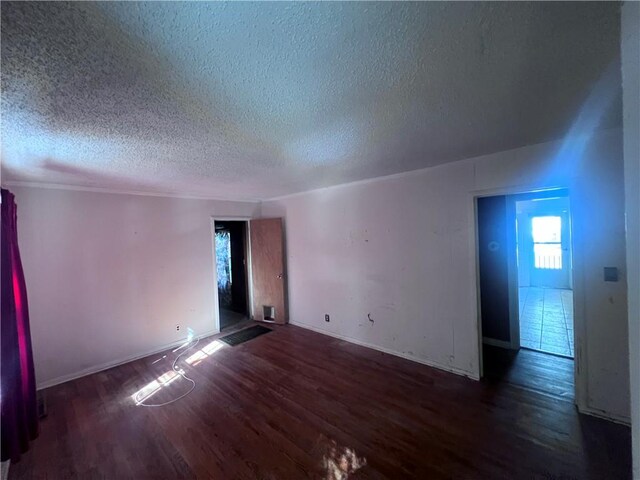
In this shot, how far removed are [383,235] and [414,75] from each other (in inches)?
86.4

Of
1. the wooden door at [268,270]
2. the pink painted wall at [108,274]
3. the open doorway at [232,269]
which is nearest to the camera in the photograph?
the pink painted wall at [108,274]

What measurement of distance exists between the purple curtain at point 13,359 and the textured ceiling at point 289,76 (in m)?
0.68

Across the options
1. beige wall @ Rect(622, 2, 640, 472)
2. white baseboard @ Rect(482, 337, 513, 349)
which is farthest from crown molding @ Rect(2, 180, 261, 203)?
white baseboard @ Rect(482, 337, 513, 349)

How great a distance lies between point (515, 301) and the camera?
337 cm

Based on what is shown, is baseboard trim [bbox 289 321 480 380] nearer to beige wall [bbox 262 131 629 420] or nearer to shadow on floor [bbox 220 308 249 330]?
beige wall [bbox 262 131 629 420]

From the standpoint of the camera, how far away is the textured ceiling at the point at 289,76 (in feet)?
2.70

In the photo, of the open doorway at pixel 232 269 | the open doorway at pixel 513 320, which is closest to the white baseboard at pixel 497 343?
the open doorway at pixel 513 320

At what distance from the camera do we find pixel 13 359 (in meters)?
1.79

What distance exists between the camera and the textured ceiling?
824 millimetres

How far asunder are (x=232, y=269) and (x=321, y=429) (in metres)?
4.12

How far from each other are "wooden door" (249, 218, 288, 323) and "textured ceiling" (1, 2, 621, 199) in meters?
2.41

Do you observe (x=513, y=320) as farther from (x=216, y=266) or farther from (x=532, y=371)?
(x=216, y=266)

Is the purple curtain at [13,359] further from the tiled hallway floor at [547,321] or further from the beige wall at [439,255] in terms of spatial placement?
the tiled hallway floor at [547,321]

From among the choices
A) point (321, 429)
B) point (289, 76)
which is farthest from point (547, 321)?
point (289, 76)
